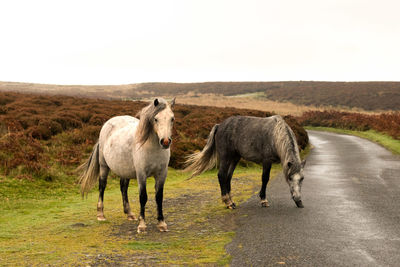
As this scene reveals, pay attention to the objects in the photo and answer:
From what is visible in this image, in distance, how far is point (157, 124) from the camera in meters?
6.36

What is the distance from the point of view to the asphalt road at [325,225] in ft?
17.3

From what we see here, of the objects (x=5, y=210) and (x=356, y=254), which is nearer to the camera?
(x=356, y=254)

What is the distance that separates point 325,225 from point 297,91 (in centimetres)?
8567

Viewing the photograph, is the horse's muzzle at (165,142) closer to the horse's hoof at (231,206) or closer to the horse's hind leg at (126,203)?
the horse's hind leg at (126,203)

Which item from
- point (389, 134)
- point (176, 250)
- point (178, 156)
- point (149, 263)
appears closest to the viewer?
point (149, 263)

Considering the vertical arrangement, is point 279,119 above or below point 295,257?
above

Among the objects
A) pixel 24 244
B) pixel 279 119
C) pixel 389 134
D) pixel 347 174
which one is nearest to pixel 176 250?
pixel 24 244

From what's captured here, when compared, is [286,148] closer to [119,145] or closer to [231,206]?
[231,206]

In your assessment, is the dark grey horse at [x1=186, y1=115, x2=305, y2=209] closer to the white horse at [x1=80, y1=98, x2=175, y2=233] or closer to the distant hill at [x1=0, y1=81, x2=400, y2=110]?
the white horse at [x1=80, y1=98, x2=175, y2=233]

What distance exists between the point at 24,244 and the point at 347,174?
11120mm

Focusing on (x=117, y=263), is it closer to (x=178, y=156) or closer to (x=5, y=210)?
(x=5, y=210)

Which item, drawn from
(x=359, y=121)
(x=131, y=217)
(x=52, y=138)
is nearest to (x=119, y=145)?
(x=131, y=217)

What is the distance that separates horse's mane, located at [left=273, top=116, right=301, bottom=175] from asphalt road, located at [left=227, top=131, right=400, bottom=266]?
94cm

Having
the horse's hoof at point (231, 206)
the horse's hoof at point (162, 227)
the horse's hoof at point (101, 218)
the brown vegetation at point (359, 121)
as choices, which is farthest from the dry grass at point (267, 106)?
the horse's hoof at point (162, 227)
